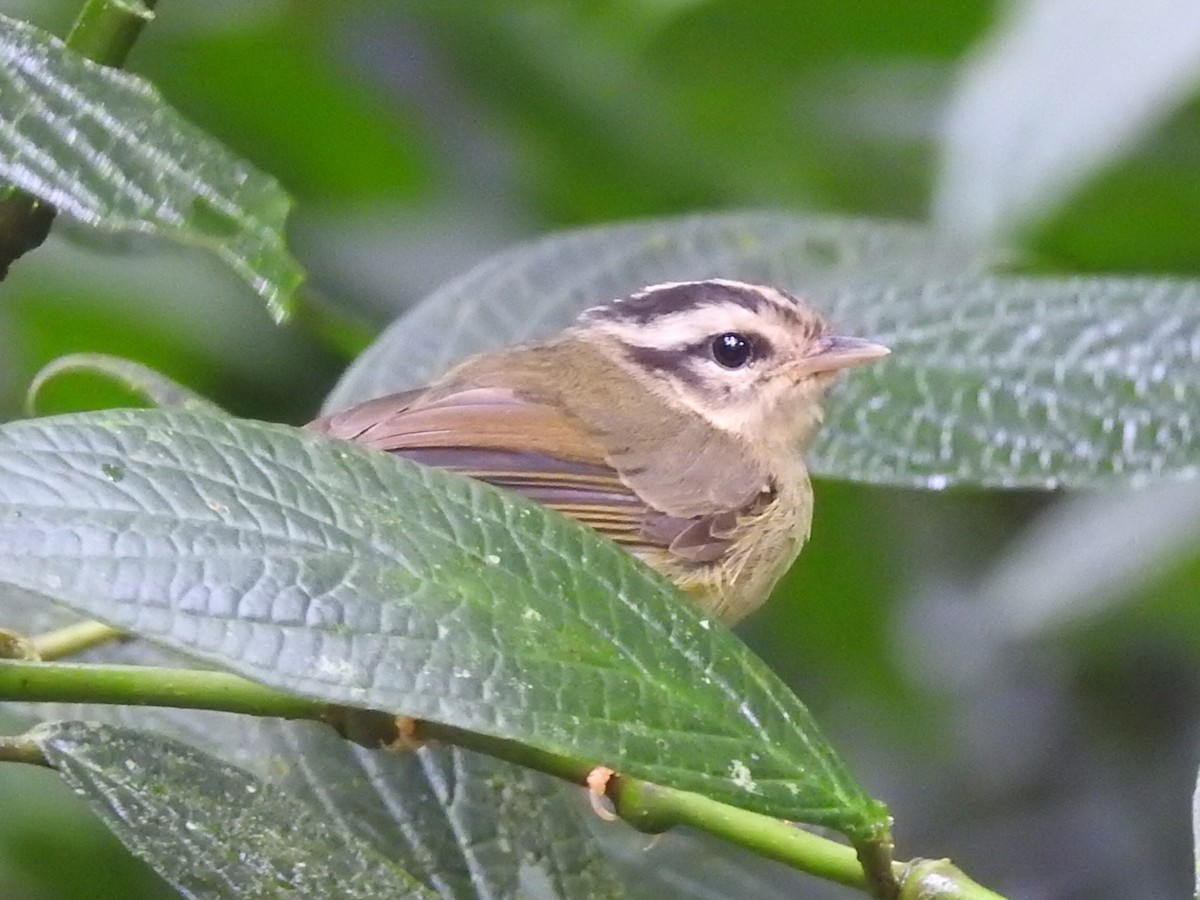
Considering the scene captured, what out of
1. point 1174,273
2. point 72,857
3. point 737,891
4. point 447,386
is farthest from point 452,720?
point 1174,273

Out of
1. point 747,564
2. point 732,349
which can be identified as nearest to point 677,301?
point 732,349

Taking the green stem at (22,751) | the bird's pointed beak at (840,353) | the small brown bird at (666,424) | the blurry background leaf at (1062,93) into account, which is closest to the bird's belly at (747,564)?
the small brown bird at (666,424)

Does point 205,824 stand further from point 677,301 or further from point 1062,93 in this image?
point 677,301

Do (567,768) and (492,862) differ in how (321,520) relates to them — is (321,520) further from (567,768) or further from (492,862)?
(492,862)

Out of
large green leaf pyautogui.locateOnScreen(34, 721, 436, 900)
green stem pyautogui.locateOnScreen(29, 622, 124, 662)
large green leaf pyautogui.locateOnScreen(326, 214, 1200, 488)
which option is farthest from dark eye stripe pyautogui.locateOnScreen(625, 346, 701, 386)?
large green leaf pyautogui.locateOnScreen(34, 721, 436, 900)

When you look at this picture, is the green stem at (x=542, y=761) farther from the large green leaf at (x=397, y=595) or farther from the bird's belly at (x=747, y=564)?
the bird's belly at (x=747, y=564)
